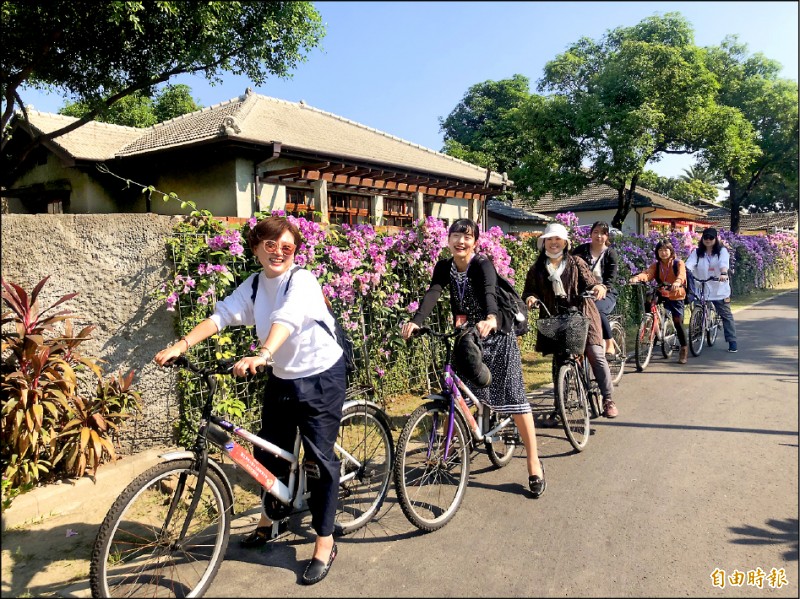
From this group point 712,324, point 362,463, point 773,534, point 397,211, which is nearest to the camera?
point 773,534

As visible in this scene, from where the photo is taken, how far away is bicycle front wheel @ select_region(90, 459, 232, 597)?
2684 mm

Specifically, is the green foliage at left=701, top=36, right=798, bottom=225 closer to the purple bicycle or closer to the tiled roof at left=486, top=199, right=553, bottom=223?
the tiled roof at left=486, top=199, right=553, bottom=223

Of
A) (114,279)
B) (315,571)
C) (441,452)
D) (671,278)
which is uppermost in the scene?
(114,279)

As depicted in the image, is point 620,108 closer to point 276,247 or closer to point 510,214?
point 510,214

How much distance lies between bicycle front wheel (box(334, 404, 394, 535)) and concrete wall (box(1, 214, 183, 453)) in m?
1.83

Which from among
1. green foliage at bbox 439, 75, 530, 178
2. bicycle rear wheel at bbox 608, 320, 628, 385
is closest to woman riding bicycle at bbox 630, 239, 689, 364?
bicycle rear wheel at bbox 608, 320, 628, 385

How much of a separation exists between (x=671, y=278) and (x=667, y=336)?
3.75ft

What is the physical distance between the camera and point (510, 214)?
30.2 metres

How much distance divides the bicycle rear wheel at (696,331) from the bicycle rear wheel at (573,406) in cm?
498

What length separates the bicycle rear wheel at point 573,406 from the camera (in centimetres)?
464

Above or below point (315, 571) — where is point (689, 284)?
above

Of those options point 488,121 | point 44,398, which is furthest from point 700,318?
point 488,121

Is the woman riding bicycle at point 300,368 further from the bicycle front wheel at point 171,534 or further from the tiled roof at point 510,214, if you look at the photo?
the tiled roof at point 510,214

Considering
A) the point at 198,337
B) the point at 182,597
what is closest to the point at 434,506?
the point at 182,597
